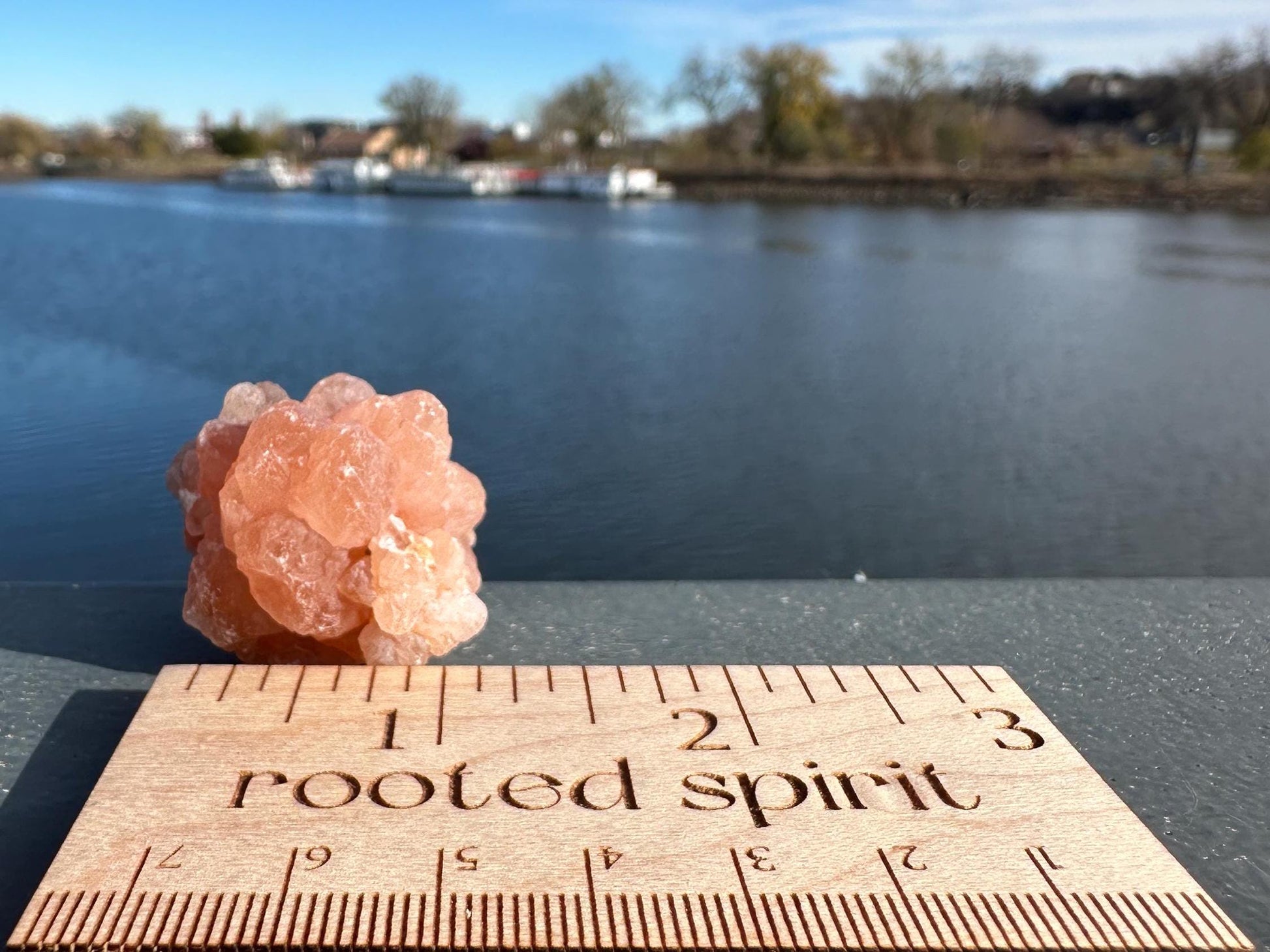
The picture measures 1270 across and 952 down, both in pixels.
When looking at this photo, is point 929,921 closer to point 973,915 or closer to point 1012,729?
point 973,915

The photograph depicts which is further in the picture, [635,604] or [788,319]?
[788,319]

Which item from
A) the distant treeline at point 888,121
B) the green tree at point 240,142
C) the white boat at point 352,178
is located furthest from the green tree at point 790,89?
the green tree at point 240,142

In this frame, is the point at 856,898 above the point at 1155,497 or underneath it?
above

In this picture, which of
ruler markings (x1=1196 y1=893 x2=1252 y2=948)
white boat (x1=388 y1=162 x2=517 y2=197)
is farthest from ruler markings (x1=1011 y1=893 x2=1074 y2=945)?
white boat (x1=388 y1=162 x2=517 y2=197)

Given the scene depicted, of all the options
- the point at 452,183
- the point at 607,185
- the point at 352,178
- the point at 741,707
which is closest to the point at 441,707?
the point at 741,707

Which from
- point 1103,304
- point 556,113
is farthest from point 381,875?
point 556,113

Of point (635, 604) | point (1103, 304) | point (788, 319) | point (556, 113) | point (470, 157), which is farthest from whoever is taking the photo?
point (470, 157)

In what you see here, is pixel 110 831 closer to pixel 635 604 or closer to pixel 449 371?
pixel 635 604

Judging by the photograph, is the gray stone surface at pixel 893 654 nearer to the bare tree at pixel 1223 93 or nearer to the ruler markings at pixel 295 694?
the ruler markings at pixel 295 694
